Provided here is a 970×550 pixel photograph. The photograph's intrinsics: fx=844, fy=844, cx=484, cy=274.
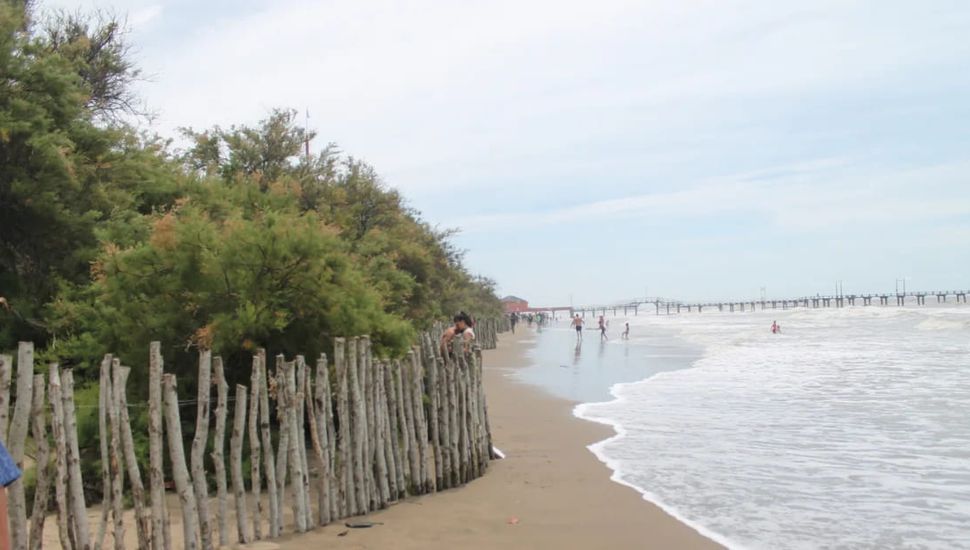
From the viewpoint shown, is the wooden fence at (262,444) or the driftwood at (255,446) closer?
the wooden fence at (262,444)

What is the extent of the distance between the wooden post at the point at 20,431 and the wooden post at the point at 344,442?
2441mm

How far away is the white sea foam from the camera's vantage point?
7.36 metres

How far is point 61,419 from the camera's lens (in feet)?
17.0

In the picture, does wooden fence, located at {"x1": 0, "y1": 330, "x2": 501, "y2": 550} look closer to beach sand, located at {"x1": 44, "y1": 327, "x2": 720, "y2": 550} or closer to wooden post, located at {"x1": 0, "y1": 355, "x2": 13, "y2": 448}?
wooden post, located at {"x1": 0, "y1": 355, "x2": 13, "y2": 448}

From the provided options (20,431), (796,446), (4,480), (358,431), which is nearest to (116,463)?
(20,431)

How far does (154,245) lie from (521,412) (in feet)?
26.0

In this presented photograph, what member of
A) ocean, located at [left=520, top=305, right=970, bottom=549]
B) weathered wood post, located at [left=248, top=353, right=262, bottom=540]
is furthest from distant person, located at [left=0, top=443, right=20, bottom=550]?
ocean, located at [left=520, top=305, right=970, bottom=549]

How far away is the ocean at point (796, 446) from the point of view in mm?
7410

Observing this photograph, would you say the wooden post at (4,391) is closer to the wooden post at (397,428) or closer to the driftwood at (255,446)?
the driftwood at (255,446)

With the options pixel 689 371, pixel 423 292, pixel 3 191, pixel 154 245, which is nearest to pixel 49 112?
pixel 3 191

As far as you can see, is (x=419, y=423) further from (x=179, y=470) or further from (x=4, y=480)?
(x=4, y=480)

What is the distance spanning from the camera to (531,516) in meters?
7.43

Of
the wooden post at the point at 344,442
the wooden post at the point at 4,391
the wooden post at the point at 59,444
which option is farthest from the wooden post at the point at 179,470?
the wooden post at the point at 344,442

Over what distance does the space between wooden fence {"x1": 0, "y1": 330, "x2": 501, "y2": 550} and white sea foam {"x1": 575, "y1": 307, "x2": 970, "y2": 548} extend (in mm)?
2318
